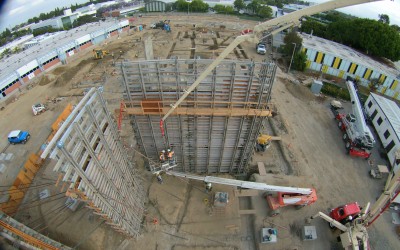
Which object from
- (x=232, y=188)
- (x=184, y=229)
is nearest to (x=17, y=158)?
(x=184, y=229)

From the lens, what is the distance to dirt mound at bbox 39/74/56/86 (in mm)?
38156

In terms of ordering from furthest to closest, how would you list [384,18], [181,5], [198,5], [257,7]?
[181,5]
[198,5]
[257,7]
[384,18]

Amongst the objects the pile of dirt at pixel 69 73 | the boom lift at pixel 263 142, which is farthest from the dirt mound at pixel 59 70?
the boom lift at pixel 263 142

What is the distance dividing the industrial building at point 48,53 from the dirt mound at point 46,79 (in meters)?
2.40

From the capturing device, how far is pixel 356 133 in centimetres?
2516

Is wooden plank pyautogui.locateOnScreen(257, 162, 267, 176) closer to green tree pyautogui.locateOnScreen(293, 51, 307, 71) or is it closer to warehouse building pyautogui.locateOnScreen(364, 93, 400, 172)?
warehouse building pyautogui.locateOnScreen(364, 93, 400, 172)

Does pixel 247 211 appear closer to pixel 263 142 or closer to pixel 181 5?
pixel 263 142

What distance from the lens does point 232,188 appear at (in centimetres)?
2173

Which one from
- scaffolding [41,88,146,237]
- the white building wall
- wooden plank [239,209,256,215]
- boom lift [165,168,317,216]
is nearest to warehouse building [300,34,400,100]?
boom lift [165,168,317,216]

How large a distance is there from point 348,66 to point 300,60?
7446 mm

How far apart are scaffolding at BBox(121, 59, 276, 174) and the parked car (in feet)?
57.3

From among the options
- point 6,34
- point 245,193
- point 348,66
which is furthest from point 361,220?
point 6,34

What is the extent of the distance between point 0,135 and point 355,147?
42.7 metres

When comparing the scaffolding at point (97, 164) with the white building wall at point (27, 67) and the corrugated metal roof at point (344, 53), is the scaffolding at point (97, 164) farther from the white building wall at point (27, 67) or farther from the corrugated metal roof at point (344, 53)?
the corrugated metal roof at point (344, 53)
